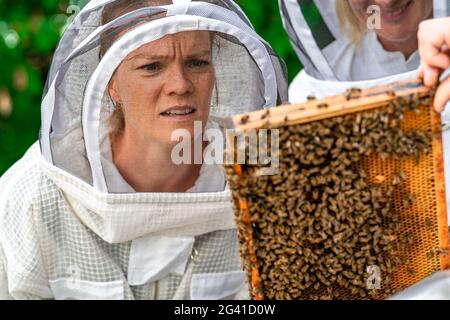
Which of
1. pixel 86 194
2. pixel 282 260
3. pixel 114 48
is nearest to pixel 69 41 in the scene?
pixel 114 48

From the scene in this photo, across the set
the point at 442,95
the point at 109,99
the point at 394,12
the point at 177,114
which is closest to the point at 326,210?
the point at 442,95

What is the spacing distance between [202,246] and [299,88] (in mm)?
719

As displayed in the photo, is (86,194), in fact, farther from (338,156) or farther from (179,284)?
(338,156)

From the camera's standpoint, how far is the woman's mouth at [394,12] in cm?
214

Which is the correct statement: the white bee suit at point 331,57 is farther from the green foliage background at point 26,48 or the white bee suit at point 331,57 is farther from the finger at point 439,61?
the green foliage background at point 26,48

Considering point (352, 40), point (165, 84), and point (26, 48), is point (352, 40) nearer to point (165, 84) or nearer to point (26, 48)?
point (165, 84)

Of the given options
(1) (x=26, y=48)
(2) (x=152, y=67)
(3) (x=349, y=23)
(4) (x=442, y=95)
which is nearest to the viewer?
(4) (x=442, y=95)

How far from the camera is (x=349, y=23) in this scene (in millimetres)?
2312

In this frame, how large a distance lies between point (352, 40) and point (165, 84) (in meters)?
0.76

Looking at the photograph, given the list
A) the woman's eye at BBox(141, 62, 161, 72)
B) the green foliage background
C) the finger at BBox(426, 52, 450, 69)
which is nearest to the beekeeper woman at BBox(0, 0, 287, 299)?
the woman's eye at BBox(141, 62, 161, 72)

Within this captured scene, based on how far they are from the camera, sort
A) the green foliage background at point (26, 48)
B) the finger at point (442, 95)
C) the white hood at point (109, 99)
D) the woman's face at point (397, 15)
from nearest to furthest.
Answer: the finger at point (442, 95) → the white hood at point (109, 99) → the woman's face at point (397, 15) → the green foliage background at point (26, 48)

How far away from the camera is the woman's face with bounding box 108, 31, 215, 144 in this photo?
74.2 inches

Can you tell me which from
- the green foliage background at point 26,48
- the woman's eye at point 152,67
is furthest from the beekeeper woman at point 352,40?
the green foliage background at point 26,48

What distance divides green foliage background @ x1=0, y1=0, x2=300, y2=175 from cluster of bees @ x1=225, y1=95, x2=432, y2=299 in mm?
1931
